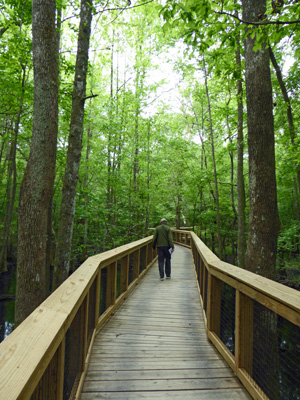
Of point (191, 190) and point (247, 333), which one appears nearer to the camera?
point (247, 333)

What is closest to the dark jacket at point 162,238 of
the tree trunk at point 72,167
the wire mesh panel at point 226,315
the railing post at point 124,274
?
the railing post at point 124,274

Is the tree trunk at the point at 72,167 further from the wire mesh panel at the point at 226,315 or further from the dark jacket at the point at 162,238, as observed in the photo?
the wire mesh panel at the point at 226,315

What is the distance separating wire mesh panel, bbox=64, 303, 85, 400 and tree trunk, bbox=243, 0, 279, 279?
125 inches

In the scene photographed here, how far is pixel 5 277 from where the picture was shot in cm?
1584

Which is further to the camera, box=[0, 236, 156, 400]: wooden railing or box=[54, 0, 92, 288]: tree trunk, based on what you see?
box=[54, 0, 92, 288]: tree trunk

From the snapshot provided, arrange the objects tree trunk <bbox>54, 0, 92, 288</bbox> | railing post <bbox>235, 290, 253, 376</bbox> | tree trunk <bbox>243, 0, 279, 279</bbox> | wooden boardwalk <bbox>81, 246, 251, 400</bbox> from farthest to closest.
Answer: tree trunk <bbox>54, 0, 92, 288</bbox> < tree trunk <bbox>243, 0, 279, 279</bbox> < railing post <bbox>235, 290, 253, 376</bbox> < wooden boardwalk <bbox>81, 246, 251, 400</bbox>

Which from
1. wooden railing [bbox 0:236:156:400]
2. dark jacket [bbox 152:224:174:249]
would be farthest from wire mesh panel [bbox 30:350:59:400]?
dark jacket [bbox 152:224:174:249]

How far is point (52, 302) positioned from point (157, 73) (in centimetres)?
1983

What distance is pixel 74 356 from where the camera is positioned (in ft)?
8.13

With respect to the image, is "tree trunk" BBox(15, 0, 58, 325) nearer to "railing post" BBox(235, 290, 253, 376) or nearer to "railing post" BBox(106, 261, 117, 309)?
"railing post" BBox(106, 261, 117, 309)

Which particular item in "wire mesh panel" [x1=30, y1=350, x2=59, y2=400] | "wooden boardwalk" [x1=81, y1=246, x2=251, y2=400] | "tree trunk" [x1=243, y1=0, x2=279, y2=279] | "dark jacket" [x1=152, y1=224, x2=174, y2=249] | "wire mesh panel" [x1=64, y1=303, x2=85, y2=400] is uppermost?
"tree trunk" [x1=243, y1=0, x2=279, y2=279]

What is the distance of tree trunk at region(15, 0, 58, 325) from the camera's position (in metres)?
4.40

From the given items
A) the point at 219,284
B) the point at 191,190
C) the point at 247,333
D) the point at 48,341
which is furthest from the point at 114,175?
the point at 48,341

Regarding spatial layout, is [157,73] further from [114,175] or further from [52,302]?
[52,302]
